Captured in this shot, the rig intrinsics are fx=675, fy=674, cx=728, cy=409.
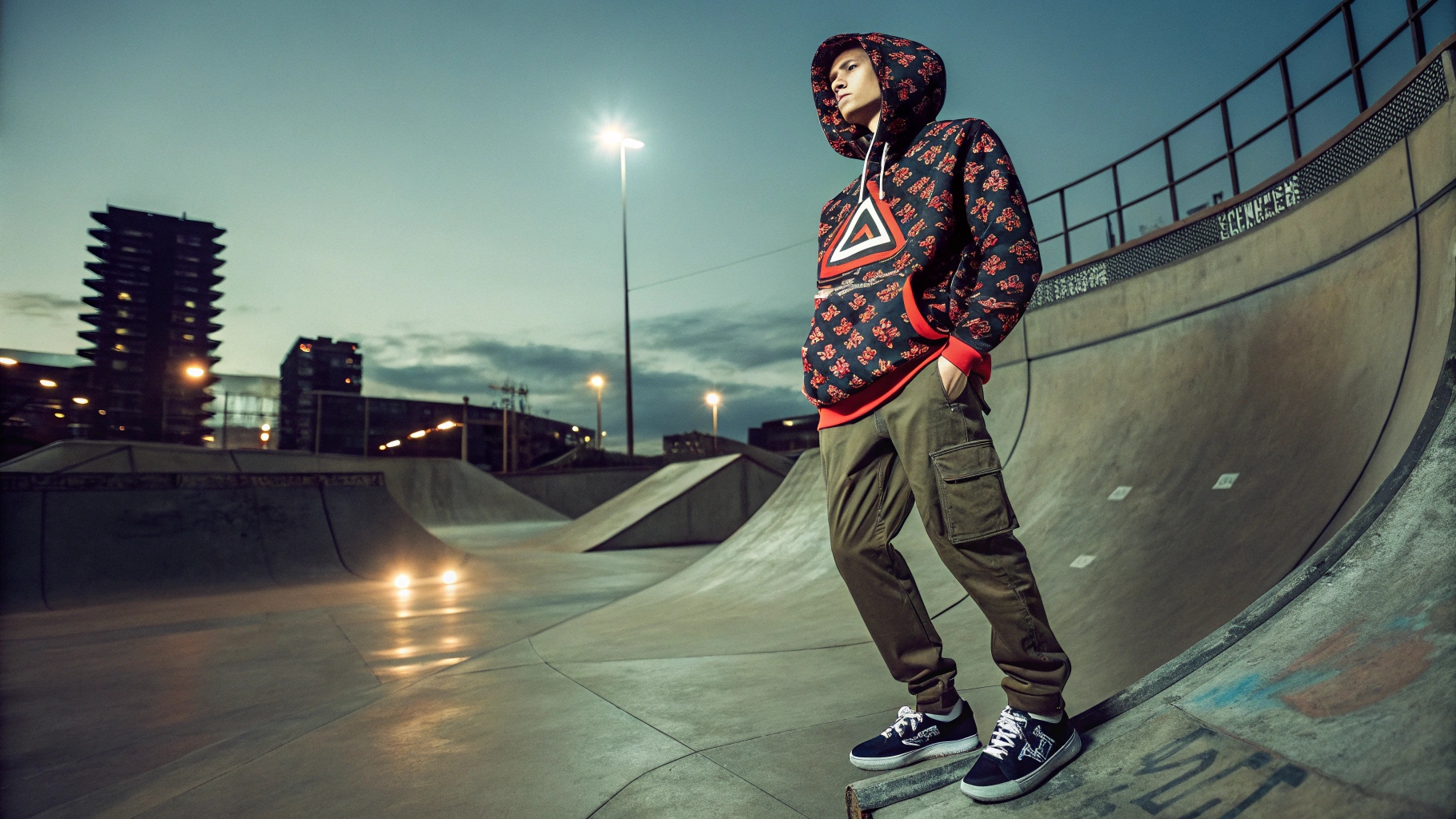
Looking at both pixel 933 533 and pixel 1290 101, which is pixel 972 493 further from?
pixel 1290 101

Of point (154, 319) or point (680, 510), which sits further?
point (154, 319)

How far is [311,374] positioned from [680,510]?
96581 millimetres

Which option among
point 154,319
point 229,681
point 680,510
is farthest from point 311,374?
point 229,681

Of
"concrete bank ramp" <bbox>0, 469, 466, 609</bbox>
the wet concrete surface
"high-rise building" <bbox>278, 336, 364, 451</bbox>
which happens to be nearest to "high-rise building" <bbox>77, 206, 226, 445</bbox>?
"high-rise building" <bbox>278, 336, 364, 451</bbox>

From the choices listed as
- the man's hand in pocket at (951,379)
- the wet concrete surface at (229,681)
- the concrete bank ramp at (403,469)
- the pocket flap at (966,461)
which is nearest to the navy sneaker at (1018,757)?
the pocket flap at (966,461)

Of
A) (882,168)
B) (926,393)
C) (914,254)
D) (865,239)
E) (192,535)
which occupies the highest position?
(882,168)

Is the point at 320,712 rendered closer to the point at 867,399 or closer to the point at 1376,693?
the point at 867,399

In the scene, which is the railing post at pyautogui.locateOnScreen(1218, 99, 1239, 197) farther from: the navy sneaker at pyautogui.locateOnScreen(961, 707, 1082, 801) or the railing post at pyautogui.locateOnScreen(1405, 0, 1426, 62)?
the navy sneaker at pyautogui.locateOnScreen(961, 707, 1082, 801)

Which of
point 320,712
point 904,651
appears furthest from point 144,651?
point 904,651

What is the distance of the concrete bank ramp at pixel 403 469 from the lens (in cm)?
1591

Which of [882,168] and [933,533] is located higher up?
[882,168]

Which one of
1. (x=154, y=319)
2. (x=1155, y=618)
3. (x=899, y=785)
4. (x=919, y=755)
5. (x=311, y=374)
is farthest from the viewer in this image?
(x=311, y=374)

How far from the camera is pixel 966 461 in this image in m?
1.63

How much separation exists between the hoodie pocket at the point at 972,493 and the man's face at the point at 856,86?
112cm
